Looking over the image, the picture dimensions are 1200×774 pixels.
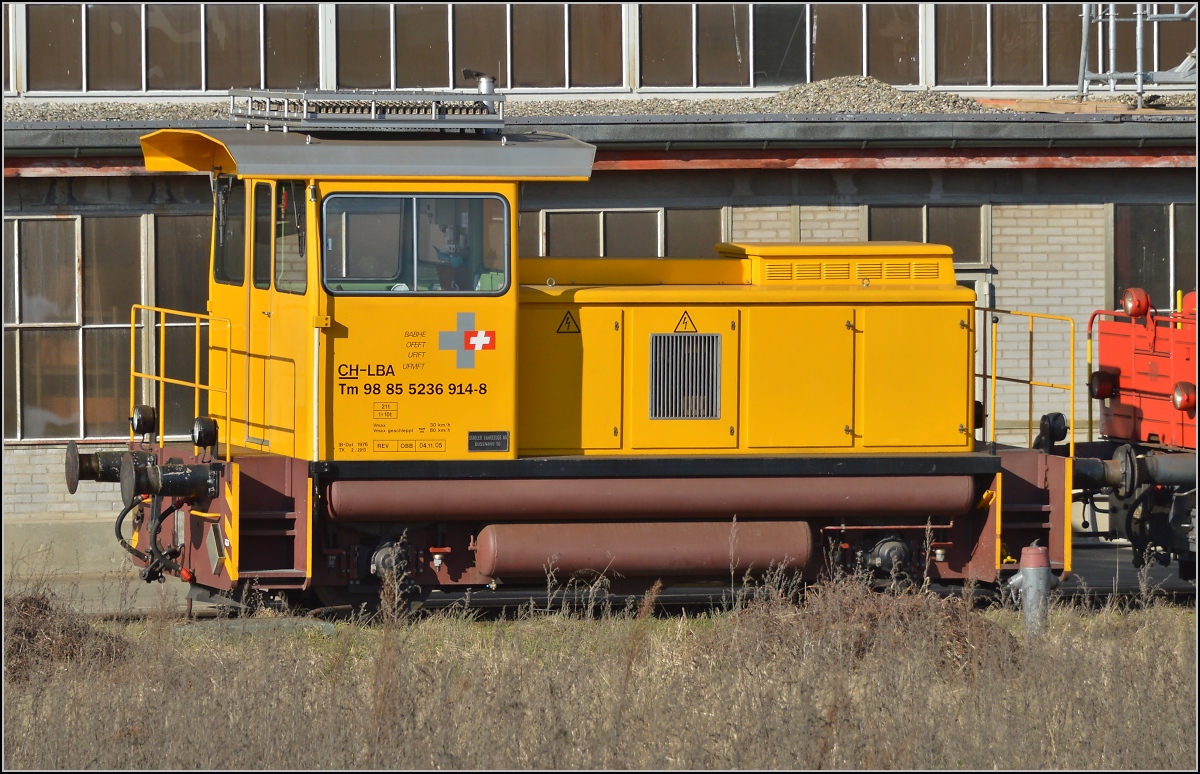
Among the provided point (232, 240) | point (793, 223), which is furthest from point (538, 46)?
point (232, 240)

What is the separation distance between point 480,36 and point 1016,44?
6577 mm

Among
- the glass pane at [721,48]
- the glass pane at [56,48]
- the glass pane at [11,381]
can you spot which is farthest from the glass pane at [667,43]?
the glass pane at [11,381]

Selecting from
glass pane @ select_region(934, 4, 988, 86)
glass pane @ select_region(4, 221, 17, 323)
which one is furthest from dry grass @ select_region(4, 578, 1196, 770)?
glass pane @ select_region(934, 4, 988, 86)

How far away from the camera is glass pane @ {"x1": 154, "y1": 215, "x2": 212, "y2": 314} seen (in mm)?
13055

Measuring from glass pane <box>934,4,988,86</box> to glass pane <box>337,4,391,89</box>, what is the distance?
6.71 metres

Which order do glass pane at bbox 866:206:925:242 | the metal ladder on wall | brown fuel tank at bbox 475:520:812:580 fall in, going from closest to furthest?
1. brown fuel tank at bbox 475:520:812:580
2. glass pane at bbox 866:206:925:242
3. the metal ladder on wall

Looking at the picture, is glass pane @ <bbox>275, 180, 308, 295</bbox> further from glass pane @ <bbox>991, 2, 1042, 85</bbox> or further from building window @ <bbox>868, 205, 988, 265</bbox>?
glass pane @ <bbox>991, 2, 1042, 85</bbox>

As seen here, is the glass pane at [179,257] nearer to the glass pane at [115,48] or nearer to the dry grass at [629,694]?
the glass pane at [115,48]

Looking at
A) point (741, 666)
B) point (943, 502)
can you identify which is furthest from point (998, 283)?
point (741, 666)

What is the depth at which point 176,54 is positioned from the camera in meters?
16.0

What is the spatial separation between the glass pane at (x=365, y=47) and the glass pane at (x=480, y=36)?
84 centimetres

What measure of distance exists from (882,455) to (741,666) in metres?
2.31

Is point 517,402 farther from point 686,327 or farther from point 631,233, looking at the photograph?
point 631,233

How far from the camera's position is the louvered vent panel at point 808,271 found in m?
9.45
